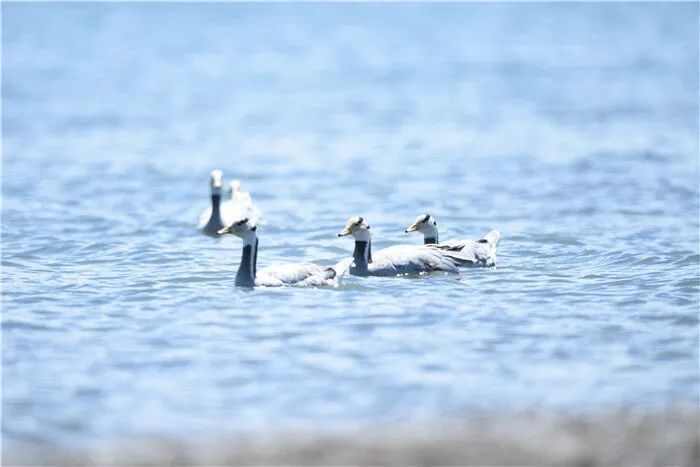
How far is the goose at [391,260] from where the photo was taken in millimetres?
14547

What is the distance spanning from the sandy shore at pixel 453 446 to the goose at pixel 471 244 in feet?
19.7

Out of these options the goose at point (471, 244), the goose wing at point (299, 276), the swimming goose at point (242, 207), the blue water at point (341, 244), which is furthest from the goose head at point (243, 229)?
the swimming goose at point (242, 207)

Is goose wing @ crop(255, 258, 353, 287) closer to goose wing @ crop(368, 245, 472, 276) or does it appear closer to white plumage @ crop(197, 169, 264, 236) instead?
goose wing @ crop(368, 245, 472, 276)

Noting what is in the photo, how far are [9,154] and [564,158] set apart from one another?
1126 centimetres

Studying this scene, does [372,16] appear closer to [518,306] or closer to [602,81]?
[602,81]

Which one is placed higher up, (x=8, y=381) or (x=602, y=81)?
(x=602, y=81)

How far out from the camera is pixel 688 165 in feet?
76.4

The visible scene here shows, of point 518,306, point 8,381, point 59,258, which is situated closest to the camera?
point 8,381

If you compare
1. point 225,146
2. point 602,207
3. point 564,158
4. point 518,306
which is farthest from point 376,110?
point 518,306

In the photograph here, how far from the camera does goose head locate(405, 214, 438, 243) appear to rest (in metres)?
15.8

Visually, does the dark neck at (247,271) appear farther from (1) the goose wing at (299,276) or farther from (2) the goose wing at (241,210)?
(2) the goose wing at (241,210)

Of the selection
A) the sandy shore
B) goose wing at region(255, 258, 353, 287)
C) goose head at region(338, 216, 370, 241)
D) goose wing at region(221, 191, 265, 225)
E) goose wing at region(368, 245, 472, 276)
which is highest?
goose wing at region(221, 191, 265, 225)

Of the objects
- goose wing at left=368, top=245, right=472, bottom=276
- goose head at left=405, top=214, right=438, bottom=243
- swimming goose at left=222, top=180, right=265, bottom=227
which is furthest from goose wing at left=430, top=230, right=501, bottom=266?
swimming goose at left=222, top=180, right=265, bottom=227

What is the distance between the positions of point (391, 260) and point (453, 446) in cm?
640
